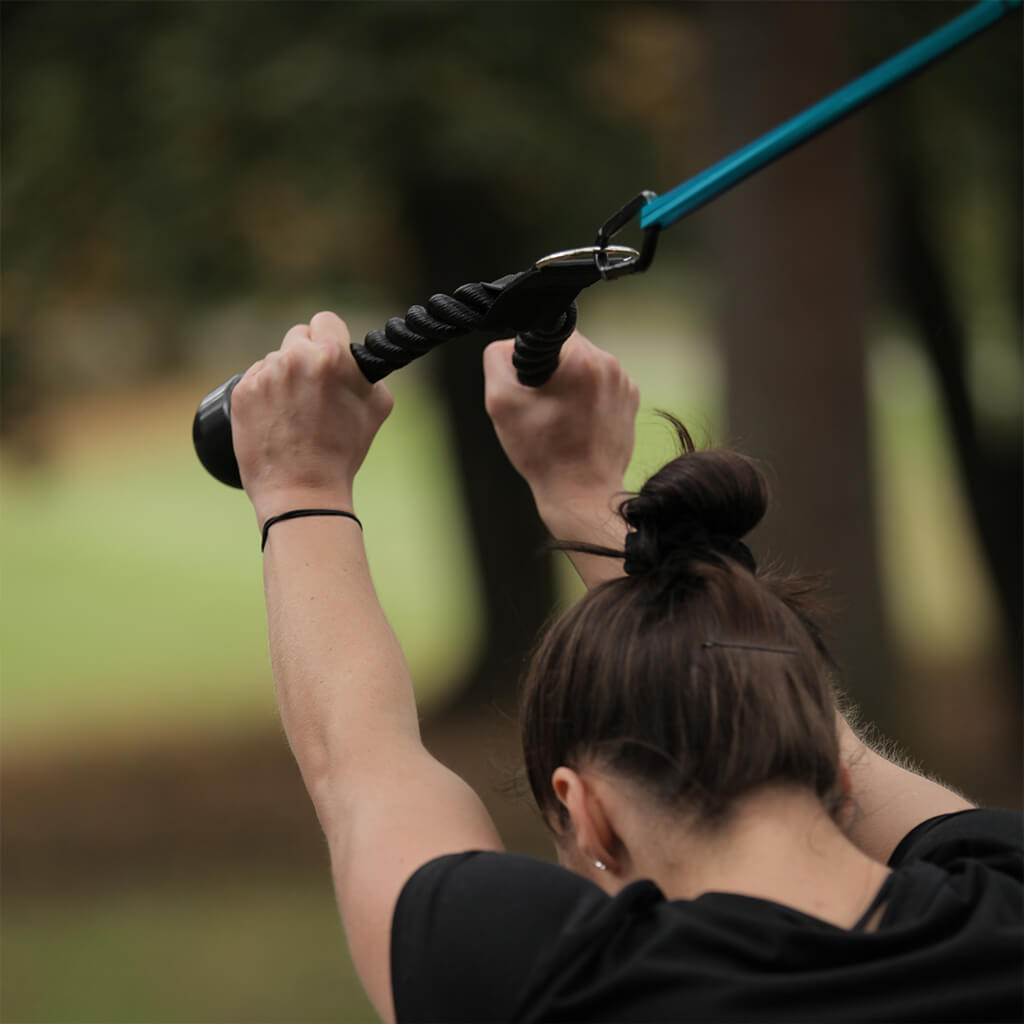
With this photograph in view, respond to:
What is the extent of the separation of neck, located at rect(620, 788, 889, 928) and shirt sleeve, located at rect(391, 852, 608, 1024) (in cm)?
11

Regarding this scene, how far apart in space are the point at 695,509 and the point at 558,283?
29 centimetres

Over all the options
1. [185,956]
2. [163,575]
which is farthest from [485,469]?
[163,575]

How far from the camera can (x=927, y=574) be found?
1194 cm

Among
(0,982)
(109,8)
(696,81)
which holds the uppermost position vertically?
(109,8)

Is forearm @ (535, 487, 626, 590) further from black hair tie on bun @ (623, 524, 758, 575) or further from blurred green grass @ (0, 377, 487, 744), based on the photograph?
blurred green grass @ (0, 377, 487, 744)

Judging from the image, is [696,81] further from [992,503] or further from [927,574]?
[927,574]

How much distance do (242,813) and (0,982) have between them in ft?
5.47

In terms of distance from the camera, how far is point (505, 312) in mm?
1393

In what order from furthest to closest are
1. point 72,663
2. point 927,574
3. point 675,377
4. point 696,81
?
point 675,377 < point 927,574 < point 72,663 < point 696,81

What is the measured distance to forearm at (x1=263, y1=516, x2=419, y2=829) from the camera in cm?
125

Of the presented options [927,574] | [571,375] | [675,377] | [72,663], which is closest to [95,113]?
[571,375]

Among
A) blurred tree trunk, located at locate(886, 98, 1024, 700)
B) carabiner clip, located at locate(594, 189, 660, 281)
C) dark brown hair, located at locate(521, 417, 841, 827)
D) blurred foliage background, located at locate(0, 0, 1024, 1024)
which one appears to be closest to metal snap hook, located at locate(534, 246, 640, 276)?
carabiner clip, located at locate(594, 189, 660, 281)

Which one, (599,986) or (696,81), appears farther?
(696,81)

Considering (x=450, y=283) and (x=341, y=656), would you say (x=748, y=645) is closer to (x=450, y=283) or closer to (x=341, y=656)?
(x=341, y=656)
